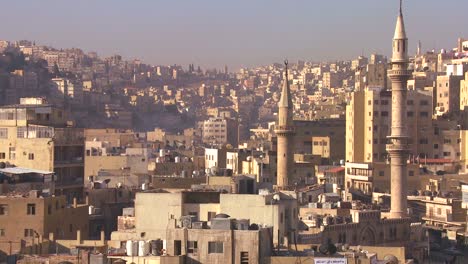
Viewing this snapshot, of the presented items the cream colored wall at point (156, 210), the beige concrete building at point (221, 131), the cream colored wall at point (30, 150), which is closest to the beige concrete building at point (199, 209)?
the cream colored wall at point (156, 210)

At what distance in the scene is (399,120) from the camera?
53.1 metres

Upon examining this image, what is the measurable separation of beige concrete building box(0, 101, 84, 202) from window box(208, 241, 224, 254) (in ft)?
59.4

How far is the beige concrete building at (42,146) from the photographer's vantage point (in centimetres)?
4075

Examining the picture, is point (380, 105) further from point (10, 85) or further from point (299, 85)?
point (299, 85)

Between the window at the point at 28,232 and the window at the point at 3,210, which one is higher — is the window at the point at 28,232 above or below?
below

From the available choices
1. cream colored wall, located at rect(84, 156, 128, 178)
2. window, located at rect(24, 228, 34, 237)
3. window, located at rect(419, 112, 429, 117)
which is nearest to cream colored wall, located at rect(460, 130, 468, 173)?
window, located at rect(419, 112, 429, 117)

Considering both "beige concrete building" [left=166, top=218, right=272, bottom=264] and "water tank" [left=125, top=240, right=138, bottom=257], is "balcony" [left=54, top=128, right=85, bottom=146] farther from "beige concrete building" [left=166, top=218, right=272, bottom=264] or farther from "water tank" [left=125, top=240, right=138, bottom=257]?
"beige concrete building" [left=166, top=218, right=272, bottom=264]

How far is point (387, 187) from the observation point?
59.6m

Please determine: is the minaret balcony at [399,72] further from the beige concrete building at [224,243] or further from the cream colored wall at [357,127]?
the beige concrete building at [224,243]

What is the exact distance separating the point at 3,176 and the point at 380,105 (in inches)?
1341

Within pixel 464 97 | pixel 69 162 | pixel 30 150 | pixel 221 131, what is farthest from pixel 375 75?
pixel 221 131

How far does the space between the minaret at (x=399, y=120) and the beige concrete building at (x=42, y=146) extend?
12111 mm

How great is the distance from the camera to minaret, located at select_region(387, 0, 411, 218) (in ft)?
164

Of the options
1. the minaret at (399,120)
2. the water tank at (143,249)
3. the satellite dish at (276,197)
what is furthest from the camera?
the minaret at (399,120)
